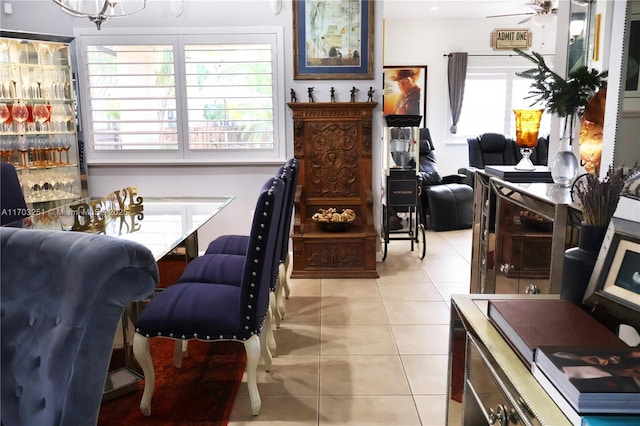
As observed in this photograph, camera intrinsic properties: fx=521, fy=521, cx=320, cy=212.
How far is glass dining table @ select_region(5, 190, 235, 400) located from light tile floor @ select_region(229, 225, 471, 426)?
60 cm

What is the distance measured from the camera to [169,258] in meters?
3.56

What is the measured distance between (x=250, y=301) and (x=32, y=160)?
3272 mm

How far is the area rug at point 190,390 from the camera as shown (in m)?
2.26

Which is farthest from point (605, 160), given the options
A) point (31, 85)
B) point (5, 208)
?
point (31, 85)

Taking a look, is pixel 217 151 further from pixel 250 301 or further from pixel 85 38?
pixel 250 301

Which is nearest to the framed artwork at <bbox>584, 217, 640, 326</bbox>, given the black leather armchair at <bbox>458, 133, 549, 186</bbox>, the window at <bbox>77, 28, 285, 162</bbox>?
the window at <bbox>77, 28, 285, 162</bbox>

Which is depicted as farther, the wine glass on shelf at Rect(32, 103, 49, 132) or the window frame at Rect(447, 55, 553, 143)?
the window frame at Rect(447, 55, 553, 143)

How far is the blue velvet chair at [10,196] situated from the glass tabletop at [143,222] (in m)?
0.18

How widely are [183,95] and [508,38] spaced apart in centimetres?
511

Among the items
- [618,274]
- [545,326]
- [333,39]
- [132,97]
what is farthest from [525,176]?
[132,97]

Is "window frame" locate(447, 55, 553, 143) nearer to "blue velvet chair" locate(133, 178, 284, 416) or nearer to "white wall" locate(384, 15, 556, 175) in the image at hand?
"white wall" locate(384, 15, 556, 175)

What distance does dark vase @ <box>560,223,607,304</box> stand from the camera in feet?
4.11

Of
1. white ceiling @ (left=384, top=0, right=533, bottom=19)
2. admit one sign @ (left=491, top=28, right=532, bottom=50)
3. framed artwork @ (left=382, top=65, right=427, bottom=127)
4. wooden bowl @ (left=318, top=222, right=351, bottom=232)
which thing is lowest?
wooden bowl @ (left=318, top=222, right=351, bottom=232)

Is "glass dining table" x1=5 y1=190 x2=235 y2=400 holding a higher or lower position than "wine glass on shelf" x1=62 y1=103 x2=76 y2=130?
lower
